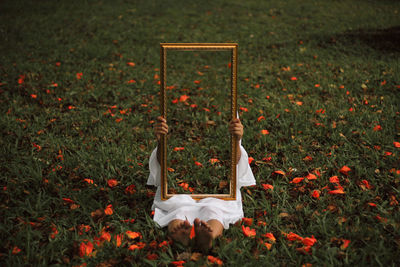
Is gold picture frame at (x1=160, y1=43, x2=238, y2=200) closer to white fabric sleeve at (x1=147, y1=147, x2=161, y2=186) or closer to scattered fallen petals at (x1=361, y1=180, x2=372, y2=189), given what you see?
white fabric sleeve at (x1=147, y1=147, x2=161, y2=186)

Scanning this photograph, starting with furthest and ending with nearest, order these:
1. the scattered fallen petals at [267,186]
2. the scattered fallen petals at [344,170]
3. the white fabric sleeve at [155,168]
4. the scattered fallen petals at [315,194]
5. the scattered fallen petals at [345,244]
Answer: the scattered fallen petals at [344,170], the scattered fallen petals at [267,186], the scattered fallen petals at [315,194], the white fabric sleeve at [155,168], the scattered fallen petals at [345,244]

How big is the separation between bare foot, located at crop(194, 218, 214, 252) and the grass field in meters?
0.09

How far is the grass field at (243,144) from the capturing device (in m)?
2.25

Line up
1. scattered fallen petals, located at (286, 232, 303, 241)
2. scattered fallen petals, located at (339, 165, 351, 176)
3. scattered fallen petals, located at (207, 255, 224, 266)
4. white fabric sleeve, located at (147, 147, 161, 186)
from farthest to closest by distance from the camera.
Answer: scattered fallen petals, located at (339, 165, 351, 176) → white fabric sleeve, located at (147, 147, 161, 186) → scattered fallen petals, located at (286, 232, 303, 241) → scattered fallen petals, located at (207, 255, 224, 266)

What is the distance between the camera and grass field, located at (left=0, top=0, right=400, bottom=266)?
7.39 ft

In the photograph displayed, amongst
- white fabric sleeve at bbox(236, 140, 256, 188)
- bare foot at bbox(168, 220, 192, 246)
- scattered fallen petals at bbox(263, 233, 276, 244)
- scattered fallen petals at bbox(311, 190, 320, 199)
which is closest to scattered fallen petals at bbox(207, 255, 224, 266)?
bare foot at bbox(168, 220, 192, 246)

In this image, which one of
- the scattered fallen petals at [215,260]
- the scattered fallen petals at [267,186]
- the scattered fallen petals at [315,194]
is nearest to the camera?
the scattered fallen petals at [215,260]

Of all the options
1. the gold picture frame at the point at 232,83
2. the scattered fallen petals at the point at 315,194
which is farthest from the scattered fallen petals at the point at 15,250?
the scattered fallen petals at the point at 315,194

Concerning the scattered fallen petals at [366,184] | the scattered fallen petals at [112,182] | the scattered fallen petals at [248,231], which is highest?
the scattered fallen petals at [366,184]

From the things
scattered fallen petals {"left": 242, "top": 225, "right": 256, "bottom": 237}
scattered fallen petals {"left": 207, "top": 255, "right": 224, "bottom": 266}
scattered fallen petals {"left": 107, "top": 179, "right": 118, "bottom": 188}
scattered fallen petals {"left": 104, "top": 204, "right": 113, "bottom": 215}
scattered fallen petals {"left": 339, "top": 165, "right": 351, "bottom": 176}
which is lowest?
scattered fallen petals {"left": 207, "top": 255, "right": 224, "bottom": 266}

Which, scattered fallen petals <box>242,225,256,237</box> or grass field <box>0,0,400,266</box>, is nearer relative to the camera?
grass field <box>0,0,400,266</box>

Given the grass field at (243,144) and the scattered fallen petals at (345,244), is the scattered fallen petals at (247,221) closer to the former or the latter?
the grass field at (243,144)

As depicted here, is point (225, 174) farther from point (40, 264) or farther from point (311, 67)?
point (311, 67)

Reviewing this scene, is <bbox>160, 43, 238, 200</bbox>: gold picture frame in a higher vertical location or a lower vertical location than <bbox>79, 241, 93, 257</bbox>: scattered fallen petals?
higher
